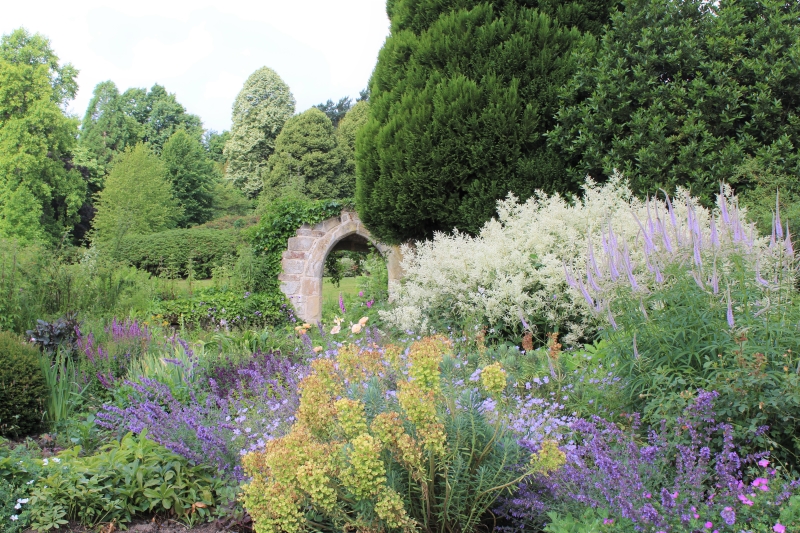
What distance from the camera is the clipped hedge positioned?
18.2 meters

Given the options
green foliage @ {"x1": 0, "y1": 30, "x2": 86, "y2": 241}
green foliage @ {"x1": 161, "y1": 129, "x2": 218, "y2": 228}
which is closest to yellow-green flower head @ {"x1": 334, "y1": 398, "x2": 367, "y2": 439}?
green foliage @ {"x1": 0, "y1": 30, "x2": 86, "y2": 241}

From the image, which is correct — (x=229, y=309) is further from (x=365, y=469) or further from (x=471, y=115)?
(x=365, y=469)

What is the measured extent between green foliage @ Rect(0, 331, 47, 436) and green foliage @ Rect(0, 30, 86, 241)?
18.5m

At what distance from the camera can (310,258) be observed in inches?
414

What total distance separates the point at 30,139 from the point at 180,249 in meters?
8.40

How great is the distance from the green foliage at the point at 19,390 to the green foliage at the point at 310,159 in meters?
23.1

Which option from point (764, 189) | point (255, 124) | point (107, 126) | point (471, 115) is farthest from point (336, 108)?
point (764, 189)

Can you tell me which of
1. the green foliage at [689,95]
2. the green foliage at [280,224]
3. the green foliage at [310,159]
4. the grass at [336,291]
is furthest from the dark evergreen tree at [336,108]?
the green foliage at [689,95]

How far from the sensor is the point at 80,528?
2.96 m

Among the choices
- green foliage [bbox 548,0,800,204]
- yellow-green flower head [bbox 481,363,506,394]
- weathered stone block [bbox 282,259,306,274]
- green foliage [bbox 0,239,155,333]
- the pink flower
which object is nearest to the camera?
the pink flower

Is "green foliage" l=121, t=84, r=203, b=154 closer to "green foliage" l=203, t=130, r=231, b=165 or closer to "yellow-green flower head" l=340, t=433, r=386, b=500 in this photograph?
"green foliage" l=203, t=130, r=231, b=165

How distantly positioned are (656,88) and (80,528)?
6738 millimetres

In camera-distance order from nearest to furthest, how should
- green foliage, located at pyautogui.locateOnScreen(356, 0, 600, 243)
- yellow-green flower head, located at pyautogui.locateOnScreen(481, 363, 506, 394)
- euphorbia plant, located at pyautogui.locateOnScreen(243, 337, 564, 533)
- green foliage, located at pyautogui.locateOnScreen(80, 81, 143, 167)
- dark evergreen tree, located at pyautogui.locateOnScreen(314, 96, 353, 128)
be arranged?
euphorbia plant, located at pyautogui.locateOnScreen(243, 337, 564, 533) → yellow-green flower head, located at pyautogui.locateOnScreen(481, 363, 506, 394) → green foliage, located at pyautogui.locateOnScreen(356, 0, 600, 243) → green foliage, located at pyautogui.locateOnScreen(80, 81, 143, 167) → dark evergreen tree, located at pyautogui.locateOnScreen(314, 96, 353, 128)

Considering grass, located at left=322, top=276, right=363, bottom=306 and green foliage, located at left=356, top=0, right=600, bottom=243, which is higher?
green foliage, located at left=356, top=0, right=600, bottom=243
